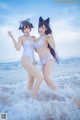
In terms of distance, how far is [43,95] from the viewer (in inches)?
84.7

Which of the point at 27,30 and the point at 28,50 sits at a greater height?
the point at 27,30

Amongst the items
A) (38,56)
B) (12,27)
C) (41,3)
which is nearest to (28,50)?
(38,56)

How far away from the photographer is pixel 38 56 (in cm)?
217

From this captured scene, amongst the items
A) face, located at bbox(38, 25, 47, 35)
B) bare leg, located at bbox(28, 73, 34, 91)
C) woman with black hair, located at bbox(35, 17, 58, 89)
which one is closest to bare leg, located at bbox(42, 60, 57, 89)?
woman with black hair, located at bbox(35, 17, 58, 89)

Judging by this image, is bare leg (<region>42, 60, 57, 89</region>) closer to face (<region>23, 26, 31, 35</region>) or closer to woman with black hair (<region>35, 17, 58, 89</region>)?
woman with black hair (<region>35, 17, 58, 89</region>)

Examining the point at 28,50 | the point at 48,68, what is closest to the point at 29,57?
the point at 28,50

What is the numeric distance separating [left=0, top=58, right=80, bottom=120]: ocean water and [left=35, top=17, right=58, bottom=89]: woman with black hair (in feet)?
0.12

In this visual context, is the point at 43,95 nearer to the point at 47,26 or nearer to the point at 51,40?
the point at 51,40

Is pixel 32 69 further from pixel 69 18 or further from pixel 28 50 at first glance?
pixel 69 18

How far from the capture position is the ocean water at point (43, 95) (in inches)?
81.8

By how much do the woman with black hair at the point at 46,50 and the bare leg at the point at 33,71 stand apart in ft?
0.18

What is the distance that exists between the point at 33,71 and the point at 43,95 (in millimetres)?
209

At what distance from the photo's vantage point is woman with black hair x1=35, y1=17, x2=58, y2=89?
2158 millimetres

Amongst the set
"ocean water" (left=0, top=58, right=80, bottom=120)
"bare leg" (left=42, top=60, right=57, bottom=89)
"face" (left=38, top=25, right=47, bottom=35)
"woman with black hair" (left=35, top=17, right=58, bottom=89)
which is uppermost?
"face" (left=38, top=25, right=47, bottom=35)
